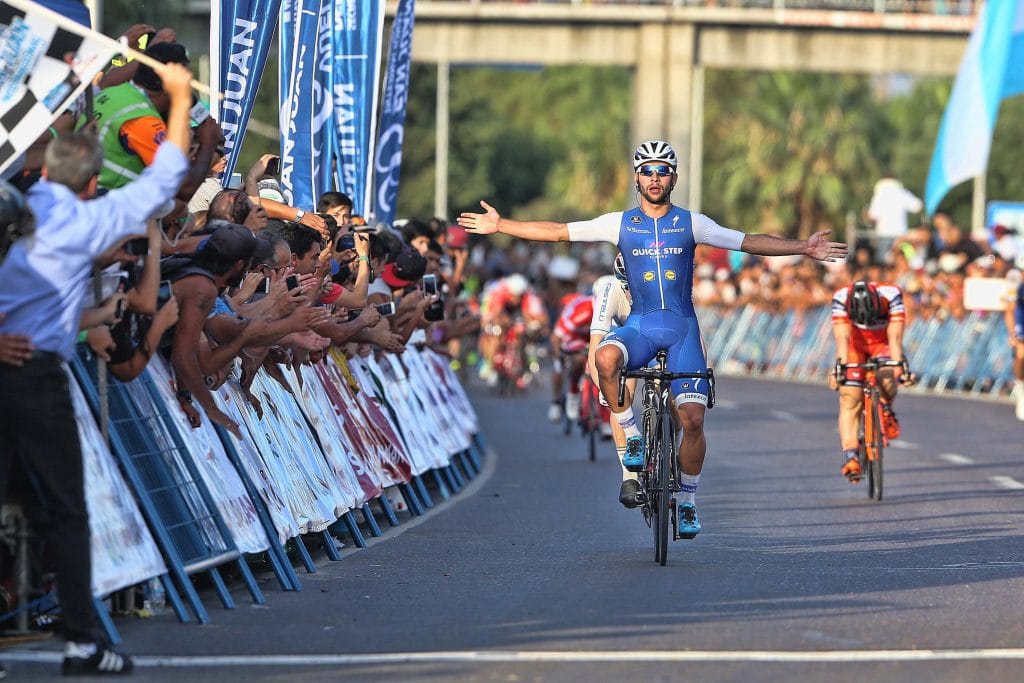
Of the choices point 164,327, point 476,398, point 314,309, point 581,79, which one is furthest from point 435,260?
point 581,79

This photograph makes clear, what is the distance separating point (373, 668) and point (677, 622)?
1756 millimetres

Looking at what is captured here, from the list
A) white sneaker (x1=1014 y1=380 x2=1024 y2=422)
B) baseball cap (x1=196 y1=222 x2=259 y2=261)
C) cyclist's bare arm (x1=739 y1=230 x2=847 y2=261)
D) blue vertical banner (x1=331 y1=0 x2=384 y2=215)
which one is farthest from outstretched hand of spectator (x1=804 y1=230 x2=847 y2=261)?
white sneaker (x1=1014 y1=380 x2=1024 y2=422)

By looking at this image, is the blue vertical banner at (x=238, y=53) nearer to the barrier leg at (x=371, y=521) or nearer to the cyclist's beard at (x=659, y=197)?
the barrier leg at (x=371, y=521)

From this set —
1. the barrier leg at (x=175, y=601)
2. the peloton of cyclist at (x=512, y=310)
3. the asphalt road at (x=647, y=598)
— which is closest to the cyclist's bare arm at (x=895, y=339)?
the asphalt road at (x=647, y=598)

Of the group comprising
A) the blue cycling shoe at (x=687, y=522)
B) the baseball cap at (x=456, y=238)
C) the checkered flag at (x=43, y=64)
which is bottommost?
the baseball cap at (x=456, y=238)

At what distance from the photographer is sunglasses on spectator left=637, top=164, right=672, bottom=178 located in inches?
523

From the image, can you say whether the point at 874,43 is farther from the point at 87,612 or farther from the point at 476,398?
the point at 87,612

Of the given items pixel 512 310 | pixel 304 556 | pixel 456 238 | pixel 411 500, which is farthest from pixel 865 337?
pixel 512 310

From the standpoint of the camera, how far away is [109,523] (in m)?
9.30

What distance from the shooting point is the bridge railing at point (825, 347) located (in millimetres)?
34969

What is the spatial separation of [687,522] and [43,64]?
4.95 m

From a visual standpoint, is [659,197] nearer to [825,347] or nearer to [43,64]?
[43,64]

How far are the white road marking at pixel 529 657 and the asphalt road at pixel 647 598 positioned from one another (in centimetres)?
1

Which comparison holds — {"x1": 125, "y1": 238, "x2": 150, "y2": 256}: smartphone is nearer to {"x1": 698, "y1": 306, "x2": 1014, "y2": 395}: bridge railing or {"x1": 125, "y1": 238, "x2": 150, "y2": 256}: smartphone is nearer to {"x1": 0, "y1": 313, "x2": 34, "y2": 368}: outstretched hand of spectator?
{"x1": 0, "y1": 313, "x2": 34, "y2": 368}: outstretched hand of spectator
